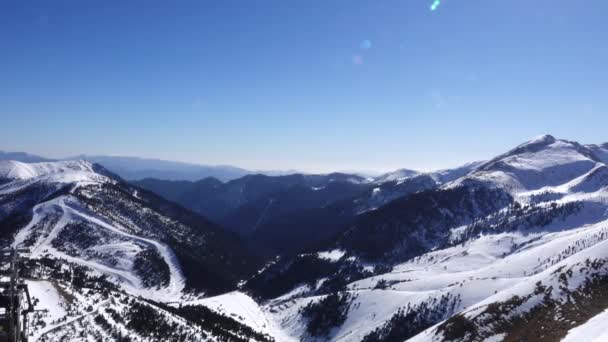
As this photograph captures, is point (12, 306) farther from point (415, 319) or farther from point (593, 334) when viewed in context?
point (415, 319)

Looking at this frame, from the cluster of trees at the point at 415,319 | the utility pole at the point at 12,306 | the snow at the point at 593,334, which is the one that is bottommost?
the cluster of trees at the point at 415,319

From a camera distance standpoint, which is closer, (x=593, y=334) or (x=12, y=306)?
(x=12, y=306)

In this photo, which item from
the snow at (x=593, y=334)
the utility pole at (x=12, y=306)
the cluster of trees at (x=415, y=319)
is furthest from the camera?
the cluster of trees at (x=415, y=319)

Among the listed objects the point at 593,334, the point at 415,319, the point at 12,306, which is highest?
the point at 12,306

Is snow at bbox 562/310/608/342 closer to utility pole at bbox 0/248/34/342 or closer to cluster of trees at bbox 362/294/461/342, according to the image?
utility pole at bbox 0/248/34/342

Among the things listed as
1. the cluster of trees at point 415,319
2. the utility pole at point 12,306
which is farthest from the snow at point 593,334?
the cluster of trees at point 415,319

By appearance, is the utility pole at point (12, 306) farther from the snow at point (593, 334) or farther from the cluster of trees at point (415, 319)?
the cluster of trees at point (415, 319)

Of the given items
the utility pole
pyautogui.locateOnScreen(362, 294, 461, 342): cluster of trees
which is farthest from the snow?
pyautogui.locateOnScreen(362, 294, 461, 342): cluster of trees

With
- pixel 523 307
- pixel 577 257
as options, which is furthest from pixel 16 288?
pixel 577 257

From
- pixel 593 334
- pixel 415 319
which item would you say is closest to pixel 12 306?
pixel 593 334

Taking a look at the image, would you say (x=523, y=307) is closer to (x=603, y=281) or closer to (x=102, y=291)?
(x=603, y=281)

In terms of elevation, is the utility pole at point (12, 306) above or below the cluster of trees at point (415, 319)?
above

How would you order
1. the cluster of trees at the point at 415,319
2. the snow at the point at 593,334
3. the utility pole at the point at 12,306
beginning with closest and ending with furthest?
the utility pole at the point at 12,306
the snow at the point at 593,334
the cluster of trees at the point at 415,319
